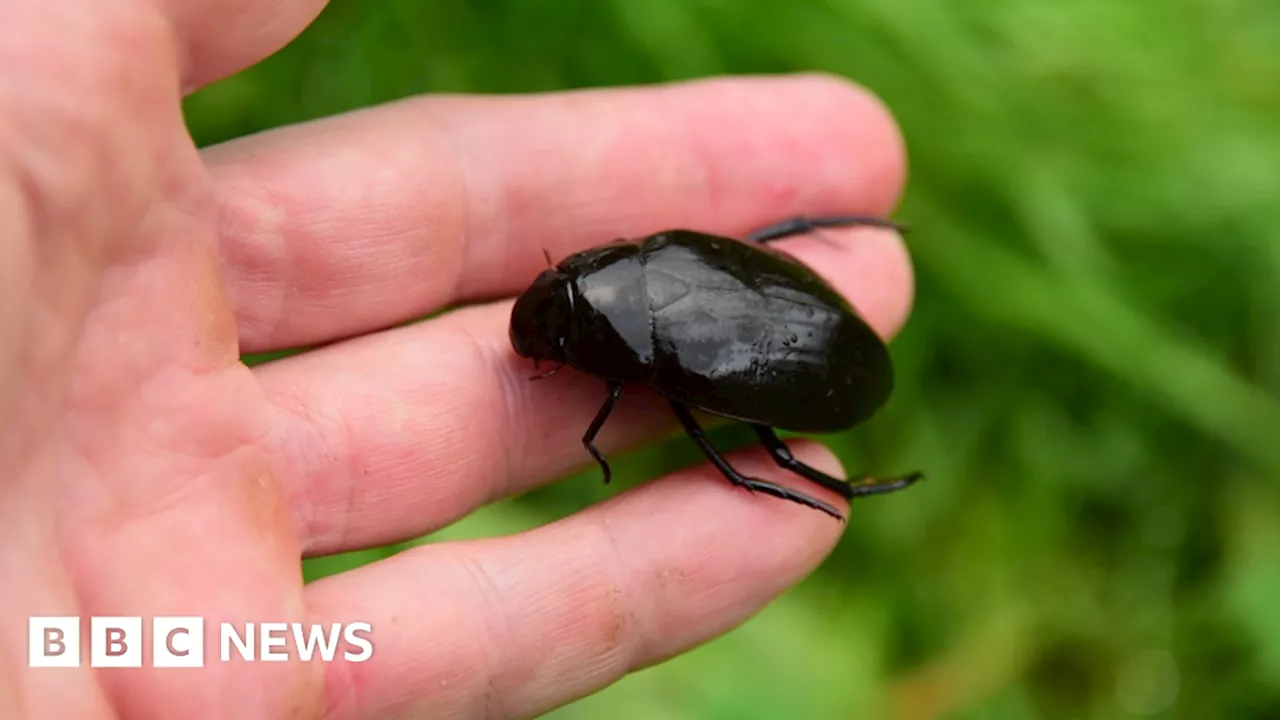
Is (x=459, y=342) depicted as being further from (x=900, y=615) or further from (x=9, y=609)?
(x=900, y=615)

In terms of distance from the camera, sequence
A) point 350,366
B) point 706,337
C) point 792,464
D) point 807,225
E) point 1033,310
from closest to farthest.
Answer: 1. point 350,366
2. point 706,337
3. point 792,464
4. point 807,225
5. point 1033,310

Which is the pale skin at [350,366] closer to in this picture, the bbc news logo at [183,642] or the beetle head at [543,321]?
the bbc news logo at [183,642]

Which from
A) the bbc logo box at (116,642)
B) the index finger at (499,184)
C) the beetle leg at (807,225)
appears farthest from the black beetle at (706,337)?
the bbc logo box at (116,642)

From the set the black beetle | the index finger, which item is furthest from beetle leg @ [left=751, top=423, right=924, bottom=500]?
the index finger

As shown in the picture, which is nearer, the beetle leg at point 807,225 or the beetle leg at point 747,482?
the beetle leg at point 747,482

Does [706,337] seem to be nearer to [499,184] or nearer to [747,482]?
[747,482]

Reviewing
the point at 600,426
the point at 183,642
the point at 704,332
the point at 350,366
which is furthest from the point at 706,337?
the point at 183,642
